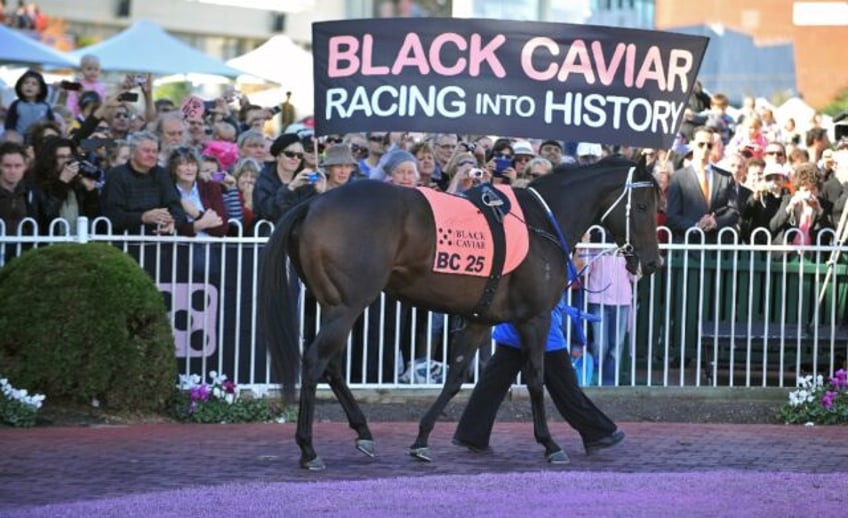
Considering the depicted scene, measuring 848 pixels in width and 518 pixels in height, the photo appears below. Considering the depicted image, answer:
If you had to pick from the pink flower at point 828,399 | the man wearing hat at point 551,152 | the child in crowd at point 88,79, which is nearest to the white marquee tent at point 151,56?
the child in crowd at point 88,79

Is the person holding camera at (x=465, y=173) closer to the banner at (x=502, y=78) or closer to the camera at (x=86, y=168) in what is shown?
the banner at (x=502, y=78)

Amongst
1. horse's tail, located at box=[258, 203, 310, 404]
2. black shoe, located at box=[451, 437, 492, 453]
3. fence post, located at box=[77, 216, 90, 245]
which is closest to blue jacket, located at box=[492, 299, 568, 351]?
black shoe, located at box=[451, 437, 492, 453]

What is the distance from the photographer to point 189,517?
8.06 meters

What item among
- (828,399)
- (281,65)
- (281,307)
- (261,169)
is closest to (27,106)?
(261,169)

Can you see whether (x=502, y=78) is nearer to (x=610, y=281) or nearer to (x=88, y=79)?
(x=610, y=281)

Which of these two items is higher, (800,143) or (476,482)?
(800,143)

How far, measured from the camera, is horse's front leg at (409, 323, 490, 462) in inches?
419

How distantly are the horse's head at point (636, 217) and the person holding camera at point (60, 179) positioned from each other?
168 inches

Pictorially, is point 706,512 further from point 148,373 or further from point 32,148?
point 32,148

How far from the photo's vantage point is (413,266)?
34.3ft

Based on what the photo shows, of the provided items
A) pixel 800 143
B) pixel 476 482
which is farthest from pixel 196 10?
pixel 476 482

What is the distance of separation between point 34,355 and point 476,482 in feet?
12.9

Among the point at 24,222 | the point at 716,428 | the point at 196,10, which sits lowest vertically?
the point at 716,428

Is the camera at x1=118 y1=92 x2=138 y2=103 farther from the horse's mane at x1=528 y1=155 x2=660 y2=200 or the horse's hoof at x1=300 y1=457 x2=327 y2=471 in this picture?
the horse's hoof at x1=300 y1=457 x2=327 y2=471
